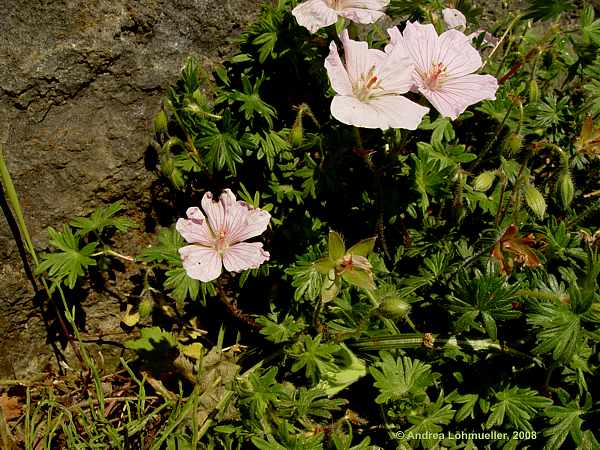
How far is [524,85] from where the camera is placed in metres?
3.25

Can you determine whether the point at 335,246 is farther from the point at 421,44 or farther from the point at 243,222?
the point at 421,44

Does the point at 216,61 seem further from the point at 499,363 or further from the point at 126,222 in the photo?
the point at 499,363

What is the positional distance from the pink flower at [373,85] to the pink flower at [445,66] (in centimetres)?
8

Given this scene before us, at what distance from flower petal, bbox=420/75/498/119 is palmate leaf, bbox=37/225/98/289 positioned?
1.55m

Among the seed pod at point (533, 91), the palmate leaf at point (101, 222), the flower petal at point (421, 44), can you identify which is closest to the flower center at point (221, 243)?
the palmate leaf at point (101, 222)

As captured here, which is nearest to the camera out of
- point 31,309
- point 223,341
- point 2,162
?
point 2,162

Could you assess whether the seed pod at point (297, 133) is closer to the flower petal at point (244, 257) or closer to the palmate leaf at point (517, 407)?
the flower petal at point (244, 257)

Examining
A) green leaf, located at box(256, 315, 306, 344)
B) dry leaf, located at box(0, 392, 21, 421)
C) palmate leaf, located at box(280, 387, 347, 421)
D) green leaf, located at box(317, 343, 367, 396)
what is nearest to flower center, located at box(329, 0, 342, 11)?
green leaf, located at box(256, 315, 306, 344)

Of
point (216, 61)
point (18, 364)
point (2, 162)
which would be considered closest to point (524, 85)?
point (216, 61)

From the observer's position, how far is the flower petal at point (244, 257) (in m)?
2.43

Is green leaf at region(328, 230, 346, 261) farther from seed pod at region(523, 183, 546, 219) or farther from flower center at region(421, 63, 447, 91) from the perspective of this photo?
seed pod at region(523, 183, 546, 219)

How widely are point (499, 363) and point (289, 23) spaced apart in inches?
69.7

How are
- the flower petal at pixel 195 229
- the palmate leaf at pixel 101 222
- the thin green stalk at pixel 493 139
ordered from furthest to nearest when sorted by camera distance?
the thin green stalk at pixel 493 139 → the palmate leaf at pixel 101 222 → the flower petal at pixel 195 229

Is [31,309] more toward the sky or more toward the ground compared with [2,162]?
more toward the ground
